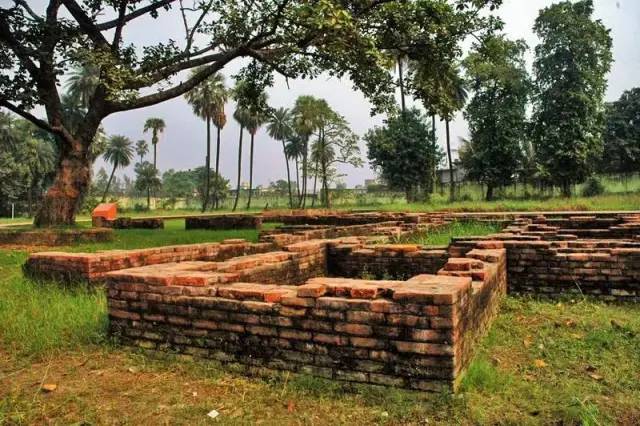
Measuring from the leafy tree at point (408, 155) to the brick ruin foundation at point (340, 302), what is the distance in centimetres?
2906

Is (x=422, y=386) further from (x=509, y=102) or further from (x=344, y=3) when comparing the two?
(x=509, y=102)

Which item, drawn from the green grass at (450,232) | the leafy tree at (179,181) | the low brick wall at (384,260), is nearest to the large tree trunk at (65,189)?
the low brick wall at (384,260)

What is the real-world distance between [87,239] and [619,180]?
35.3 m

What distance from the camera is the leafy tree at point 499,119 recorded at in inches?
1259

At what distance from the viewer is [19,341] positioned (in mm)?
3943

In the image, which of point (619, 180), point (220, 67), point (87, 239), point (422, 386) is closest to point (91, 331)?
point (422, 386)

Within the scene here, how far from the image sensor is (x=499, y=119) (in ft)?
105

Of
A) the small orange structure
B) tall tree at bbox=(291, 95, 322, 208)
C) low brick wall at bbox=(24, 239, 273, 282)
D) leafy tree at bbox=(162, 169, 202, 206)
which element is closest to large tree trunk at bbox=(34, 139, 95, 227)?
low brick wall at bbox=(24, 239, 273, 282)

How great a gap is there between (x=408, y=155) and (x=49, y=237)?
1100 inches

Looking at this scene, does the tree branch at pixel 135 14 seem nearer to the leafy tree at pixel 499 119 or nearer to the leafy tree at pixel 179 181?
the leafy tree at pixel 499 119

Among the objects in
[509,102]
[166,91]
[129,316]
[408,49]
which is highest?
[509,102]

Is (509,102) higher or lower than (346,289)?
higher

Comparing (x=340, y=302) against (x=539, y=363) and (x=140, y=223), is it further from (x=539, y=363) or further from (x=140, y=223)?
(x=140, y=223)

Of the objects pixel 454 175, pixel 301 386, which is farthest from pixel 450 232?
pixel 454 175
